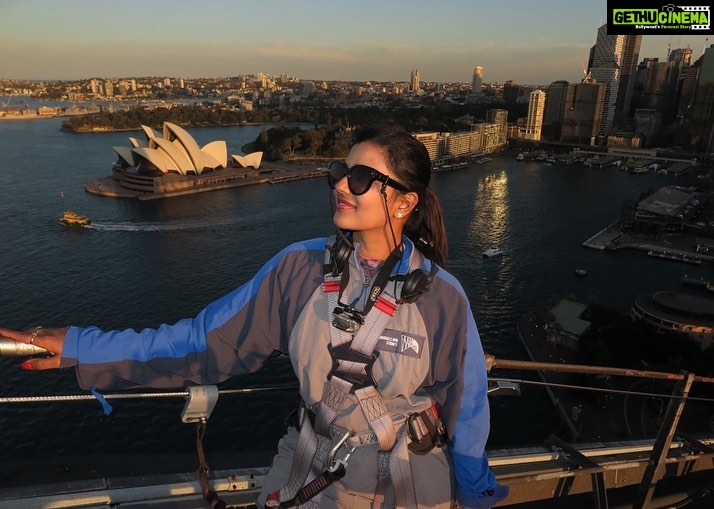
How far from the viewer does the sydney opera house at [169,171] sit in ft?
54.3

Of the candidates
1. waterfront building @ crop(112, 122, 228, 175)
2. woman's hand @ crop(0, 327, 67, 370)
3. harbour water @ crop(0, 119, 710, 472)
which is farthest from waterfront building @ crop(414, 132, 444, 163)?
woman's hand @ crop(0, 327, 67, 370)

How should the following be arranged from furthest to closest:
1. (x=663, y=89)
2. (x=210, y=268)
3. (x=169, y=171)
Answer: (x=663, y=89) < (x=169, y=171) < (x=210, y=268)

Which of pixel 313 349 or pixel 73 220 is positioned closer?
pixel 313 349

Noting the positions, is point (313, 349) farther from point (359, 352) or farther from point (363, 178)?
point (363, 178)

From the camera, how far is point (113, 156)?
2300 centimetres

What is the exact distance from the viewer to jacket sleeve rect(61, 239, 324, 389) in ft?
1.97

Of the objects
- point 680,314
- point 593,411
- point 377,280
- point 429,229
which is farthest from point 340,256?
point 680,314

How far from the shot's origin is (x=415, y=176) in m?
0.63

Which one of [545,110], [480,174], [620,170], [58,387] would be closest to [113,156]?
[480,174]

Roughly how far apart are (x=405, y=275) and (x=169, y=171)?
1847cm

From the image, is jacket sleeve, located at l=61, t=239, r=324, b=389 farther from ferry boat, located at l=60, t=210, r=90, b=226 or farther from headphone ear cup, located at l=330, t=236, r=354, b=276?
ferry boat, located at l=60, t=210, r=90, b=226

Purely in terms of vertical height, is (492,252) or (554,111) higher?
(554,111)

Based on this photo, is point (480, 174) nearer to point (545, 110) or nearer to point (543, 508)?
point (545, 110)

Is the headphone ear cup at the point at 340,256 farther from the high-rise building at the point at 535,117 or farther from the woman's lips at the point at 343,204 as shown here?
the high-rise building at the point at 535,117
